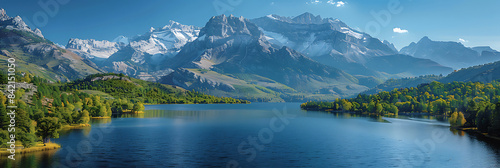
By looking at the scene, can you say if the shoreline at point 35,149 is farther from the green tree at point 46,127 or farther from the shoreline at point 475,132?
the shoreline at point 475,132

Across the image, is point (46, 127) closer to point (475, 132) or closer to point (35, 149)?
point (35, 149)

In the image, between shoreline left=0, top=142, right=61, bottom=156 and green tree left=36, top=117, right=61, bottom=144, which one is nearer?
shoreline left=0, top=142, right=61, bottom=156

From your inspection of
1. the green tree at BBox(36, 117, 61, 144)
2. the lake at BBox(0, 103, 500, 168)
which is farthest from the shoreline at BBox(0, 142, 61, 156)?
the lake at BBox(0, 103, 500, 168)

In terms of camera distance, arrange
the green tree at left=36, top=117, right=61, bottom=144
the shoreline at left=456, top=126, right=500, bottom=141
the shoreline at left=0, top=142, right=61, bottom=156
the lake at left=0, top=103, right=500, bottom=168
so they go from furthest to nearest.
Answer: the shoreline at left=456, top=126, right=500, bottom=141, the green tree at left=36, top=117, right=61, bottom=144, the shoreline at left=0, top=142, right=61, bottom=156, the lake at left=0, top=103, right=500, bottom=168

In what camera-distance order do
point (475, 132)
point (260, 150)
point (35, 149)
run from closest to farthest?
point (35, 149) < point (260, 150) < point (475, 132)

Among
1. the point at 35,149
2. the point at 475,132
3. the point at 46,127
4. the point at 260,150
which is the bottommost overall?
the point at 260,150

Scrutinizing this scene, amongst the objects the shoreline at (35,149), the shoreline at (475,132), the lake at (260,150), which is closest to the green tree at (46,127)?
the shoreline at (35,149)

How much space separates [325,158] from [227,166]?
31.5 meters

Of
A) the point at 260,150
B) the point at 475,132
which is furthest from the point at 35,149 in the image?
the point at 475,132

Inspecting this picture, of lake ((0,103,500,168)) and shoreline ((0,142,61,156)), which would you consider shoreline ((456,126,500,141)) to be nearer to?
lake ((0,103,500,168))

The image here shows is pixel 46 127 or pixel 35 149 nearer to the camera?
pixel 35 149

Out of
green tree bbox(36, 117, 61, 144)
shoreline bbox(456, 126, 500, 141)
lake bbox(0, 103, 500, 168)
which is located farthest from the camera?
shoreline bbox(456, 126, 500, 141)

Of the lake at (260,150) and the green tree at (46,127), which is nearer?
the lake at (260,150)

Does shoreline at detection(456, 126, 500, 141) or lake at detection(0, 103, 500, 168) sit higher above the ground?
shoreline at detection(456, 126, 500, 141)
